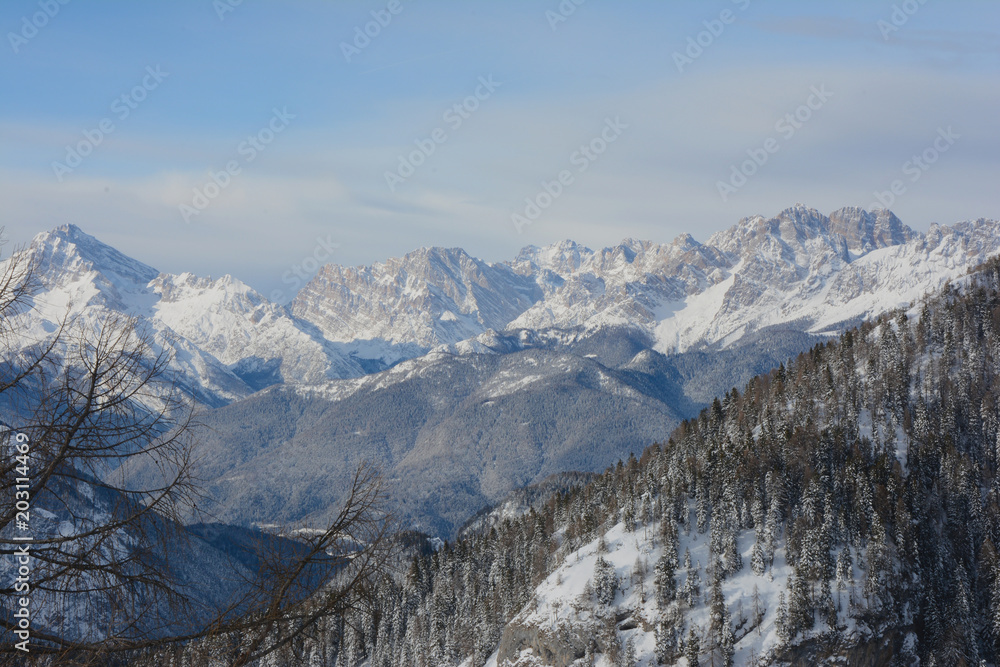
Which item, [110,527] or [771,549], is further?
[771,549]

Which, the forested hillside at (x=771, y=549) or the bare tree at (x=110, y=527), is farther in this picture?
the forested hillside at (x=771, y=549)

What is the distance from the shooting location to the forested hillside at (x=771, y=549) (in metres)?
105

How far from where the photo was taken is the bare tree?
787 cm

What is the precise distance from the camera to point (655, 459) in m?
153

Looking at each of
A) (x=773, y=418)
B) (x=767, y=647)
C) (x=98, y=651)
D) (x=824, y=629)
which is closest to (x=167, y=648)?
(x=98, y=651)

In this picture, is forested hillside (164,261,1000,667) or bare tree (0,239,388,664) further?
forested hillside (164,261,1000,667)

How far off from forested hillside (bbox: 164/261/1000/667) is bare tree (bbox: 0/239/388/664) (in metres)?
83.9

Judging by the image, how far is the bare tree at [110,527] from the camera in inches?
310

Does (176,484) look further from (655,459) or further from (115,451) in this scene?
(655,459)

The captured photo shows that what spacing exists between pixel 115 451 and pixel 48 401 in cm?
94

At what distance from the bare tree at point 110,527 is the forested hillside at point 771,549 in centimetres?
8387

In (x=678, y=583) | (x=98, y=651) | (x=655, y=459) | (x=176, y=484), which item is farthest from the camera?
(x=655, y=459)

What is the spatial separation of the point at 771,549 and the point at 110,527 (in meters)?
119

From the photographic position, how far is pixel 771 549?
112250mm
